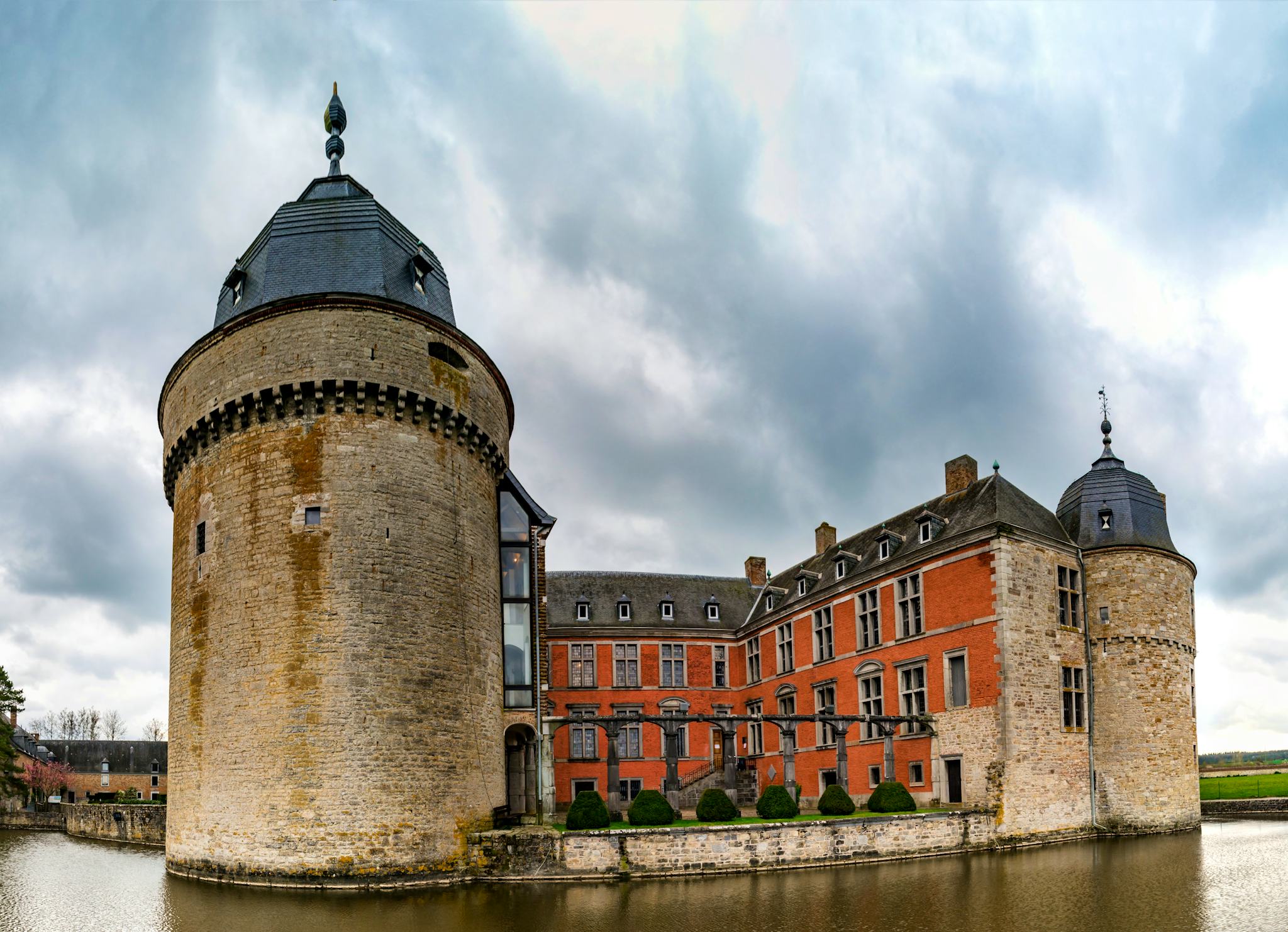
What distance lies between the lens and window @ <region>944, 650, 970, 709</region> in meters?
29.0

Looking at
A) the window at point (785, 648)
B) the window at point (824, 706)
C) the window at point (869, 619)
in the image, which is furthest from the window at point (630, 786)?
the window at point (869, 619)

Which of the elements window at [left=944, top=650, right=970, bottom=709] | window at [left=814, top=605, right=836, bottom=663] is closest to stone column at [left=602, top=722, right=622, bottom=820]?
window at [left=944, top=650, right=970, bottom=709]

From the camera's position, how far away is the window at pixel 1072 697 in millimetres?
29453

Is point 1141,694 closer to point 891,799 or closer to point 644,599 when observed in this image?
point 891,799

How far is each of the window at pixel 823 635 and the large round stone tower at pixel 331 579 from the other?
1498 centimetres

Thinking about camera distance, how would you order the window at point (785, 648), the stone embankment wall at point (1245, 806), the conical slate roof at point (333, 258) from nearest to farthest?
the conical slate roof at point (333, 258) → the stone embankment wall at point (1245, 806) → the window at point (785, 648)

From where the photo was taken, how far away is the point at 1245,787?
1823 inches

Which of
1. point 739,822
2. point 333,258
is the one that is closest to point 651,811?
point 739,822

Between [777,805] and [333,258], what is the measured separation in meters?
18.8

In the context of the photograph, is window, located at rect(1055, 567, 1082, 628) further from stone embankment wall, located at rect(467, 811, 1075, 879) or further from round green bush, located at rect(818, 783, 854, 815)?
stone embankment wall, located at rect(467, 811, 1075, 879)

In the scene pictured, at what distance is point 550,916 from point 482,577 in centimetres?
1100

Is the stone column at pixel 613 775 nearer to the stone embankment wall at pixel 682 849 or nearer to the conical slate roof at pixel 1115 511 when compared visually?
the stone embankment wall at pixel 682 849

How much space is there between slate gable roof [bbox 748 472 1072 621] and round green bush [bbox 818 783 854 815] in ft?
27.6

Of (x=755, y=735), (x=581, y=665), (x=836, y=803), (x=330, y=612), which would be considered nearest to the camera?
(x=330, y=612)
